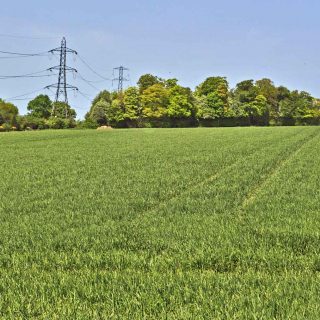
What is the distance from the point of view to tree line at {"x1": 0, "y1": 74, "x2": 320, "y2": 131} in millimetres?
118125

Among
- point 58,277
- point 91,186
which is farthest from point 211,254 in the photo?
point 91,186

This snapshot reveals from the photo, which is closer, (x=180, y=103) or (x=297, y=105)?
(x=180, y=103)

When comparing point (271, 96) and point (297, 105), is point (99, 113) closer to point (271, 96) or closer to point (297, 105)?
point (271, 96)

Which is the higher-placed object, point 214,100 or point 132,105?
point 214,100

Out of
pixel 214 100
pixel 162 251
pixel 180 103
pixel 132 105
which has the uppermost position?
pixel 214 100

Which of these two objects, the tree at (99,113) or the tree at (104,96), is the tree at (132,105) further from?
the tree at (104,96)

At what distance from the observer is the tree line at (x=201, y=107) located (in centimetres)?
11812

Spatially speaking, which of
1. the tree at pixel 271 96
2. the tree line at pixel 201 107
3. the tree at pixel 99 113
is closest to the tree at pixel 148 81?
the tree line at pixel 201 107

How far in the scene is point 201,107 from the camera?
121m

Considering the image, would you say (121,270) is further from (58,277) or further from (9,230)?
(9,230)

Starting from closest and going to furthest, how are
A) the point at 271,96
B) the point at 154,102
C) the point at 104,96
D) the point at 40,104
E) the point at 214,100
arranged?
the point at 154,102 → the point at 214,100 → the point at 271,96 → the point at 104,96 → the point at 40,104

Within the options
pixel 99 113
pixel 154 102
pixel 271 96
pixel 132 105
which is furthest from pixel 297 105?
pixel 99 113

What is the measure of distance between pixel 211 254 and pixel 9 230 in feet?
15.7

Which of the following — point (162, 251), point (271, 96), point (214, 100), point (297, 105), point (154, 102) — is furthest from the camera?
point (271, 96)
